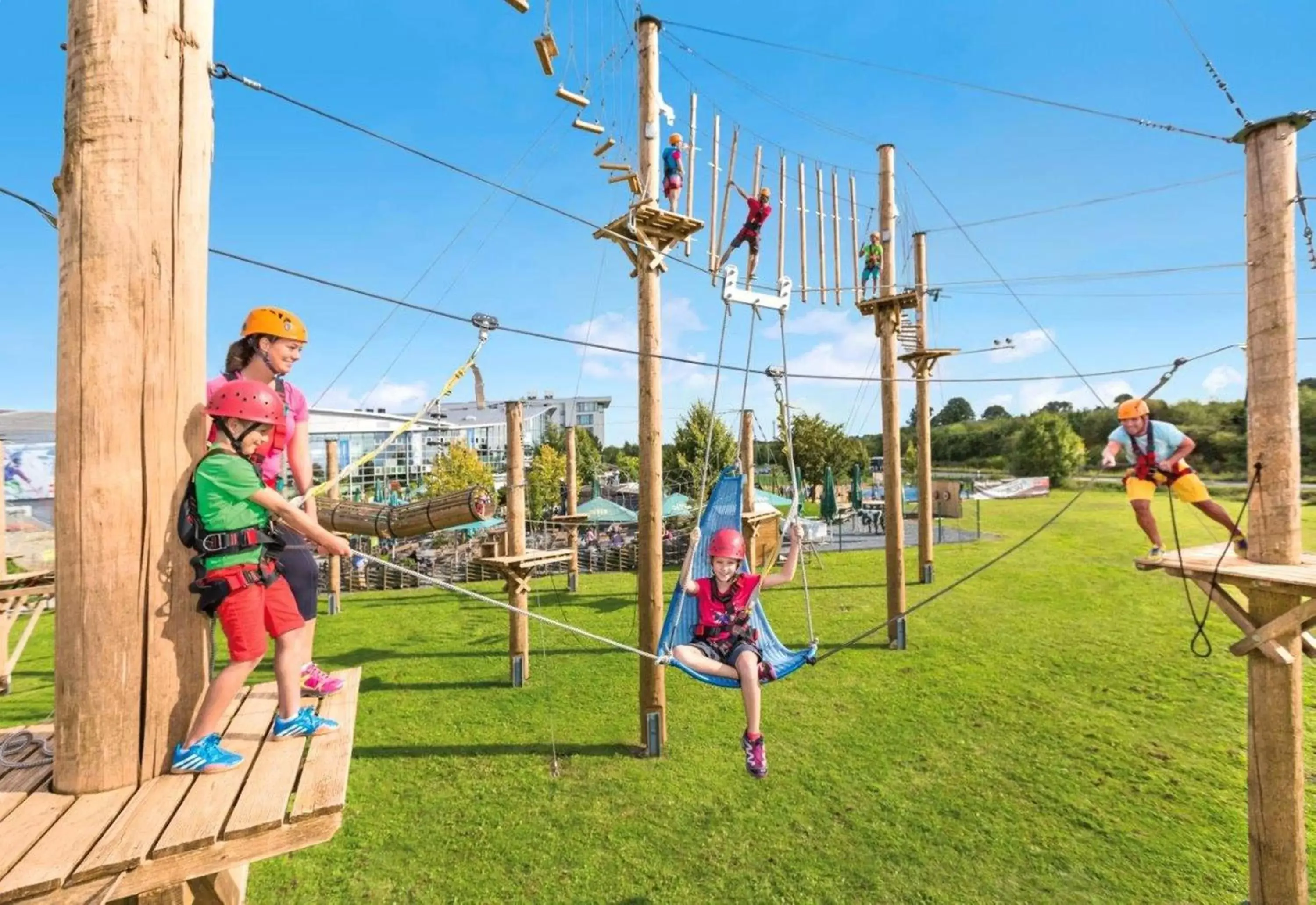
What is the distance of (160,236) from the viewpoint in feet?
6.30

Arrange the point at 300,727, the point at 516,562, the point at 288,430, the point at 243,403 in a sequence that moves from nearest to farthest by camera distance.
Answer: the point at 243,403 → the point at 300,727 → the point at 288,430 → the point at 516,562

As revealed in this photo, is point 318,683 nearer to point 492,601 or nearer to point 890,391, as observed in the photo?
point 492,601

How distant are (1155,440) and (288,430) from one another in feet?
17.0

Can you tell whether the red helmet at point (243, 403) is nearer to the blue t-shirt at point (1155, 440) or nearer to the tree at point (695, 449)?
the blue t-shirt at point (1155, 440)

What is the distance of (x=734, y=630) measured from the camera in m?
3.98

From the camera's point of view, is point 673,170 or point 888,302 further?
point 888,302

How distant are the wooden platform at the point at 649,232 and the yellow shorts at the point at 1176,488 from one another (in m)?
4.56

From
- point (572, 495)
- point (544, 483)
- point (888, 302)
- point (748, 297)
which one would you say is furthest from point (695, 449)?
point (748, 297)

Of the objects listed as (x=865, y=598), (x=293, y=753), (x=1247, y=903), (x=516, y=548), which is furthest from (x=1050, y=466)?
(x=293, y=753)

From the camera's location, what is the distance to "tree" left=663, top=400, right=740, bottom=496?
29953mm

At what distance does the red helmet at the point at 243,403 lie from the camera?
2.09m

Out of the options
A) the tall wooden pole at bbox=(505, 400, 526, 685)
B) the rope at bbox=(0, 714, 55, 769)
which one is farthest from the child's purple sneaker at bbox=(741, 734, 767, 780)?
the tall wooden pole at bbox=(505, 400, 526, 685)

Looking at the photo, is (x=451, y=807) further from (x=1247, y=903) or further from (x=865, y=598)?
(x=865, y=598)

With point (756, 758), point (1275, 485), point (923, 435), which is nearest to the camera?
point (756, 758)
